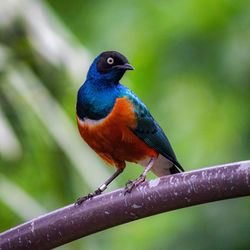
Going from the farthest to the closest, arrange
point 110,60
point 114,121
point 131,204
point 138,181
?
point 110,60 → point 114,121 → point 138,181 → point 131,204

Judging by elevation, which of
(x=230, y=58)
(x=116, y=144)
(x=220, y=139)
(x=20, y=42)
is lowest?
(x=220, y=139)

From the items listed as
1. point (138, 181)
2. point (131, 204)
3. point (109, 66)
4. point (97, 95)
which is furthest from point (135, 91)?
point (131, 204)

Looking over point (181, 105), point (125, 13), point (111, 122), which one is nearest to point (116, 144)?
point (111, 122)

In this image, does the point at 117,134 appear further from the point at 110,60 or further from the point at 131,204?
the point at 131,204

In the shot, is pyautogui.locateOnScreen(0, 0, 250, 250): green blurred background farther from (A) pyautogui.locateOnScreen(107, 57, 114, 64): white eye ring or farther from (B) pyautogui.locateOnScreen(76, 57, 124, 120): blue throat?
(A) pyautogui.locateOnScreen(107, 57, 114, 64): white eye ring

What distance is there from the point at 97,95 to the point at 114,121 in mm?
262

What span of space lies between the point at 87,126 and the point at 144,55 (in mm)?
6027

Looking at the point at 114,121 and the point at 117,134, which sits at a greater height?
the point at 114,121

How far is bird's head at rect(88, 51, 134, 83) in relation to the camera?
→ 166 inches

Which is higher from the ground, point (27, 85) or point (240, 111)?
point (27, 85)

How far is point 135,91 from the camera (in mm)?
9359

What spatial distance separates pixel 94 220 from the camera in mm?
2818

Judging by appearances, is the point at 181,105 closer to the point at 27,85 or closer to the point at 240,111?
the point at 240,111

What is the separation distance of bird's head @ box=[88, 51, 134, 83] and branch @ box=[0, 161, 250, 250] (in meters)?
1.49
